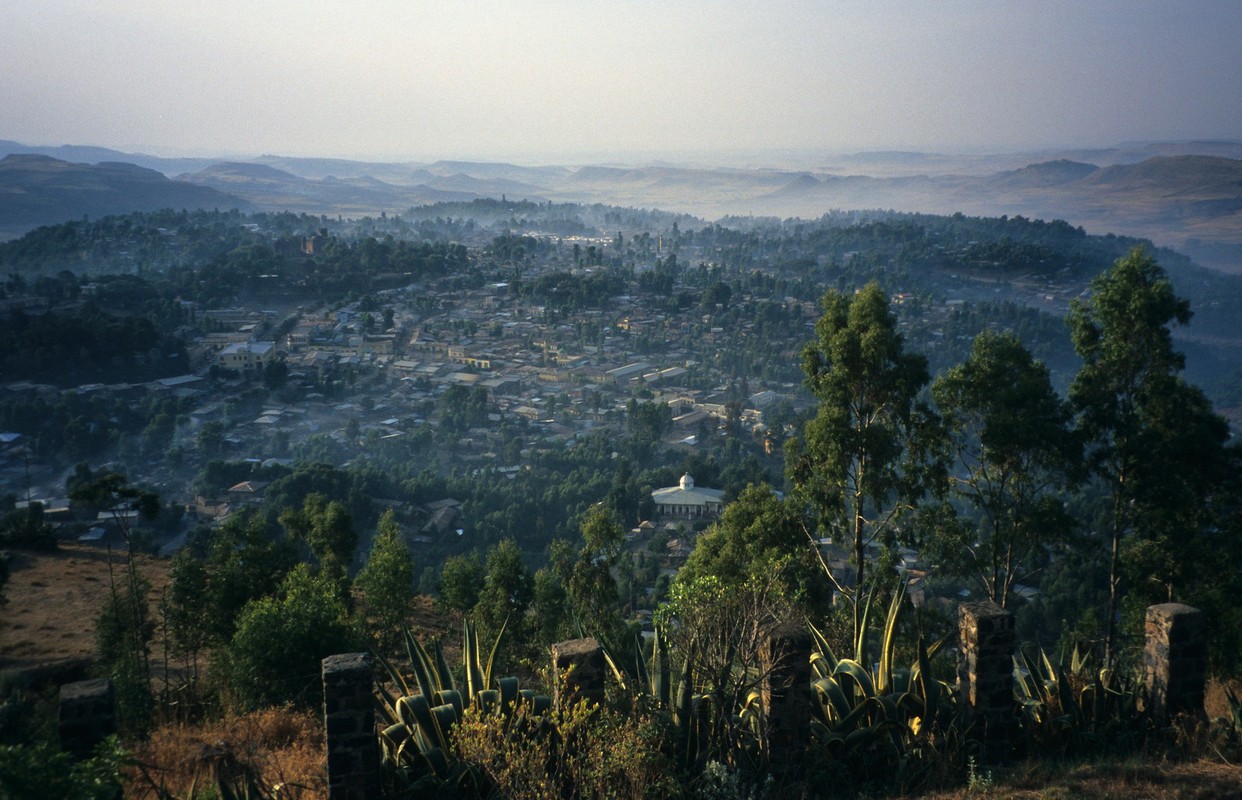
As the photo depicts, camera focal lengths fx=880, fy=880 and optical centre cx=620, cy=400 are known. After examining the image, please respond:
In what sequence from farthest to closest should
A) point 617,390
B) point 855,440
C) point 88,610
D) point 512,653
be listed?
point 617,390 → point 88,610 → point 512,653 → point 855,440

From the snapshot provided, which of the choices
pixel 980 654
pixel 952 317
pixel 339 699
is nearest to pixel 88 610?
pixel 339 699

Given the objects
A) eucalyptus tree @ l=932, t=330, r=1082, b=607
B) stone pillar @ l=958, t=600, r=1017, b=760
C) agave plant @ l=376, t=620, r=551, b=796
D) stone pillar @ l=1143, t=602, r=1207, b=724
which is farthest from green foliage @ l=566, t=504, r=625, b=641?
stone pillar @ l=1143, t=602, r=1207, b=724

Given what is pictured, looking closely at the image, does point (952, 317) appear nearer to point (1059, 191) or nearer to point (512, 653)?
point (512, 653)

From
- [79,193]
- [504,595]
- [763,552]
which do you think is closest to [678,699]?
[763,552]

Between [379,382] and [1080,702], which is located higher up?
[1080,702]

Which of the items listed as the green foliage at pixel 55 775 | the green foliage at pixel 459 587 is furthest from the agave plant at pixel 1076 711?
the green foliage at pixel 459 587

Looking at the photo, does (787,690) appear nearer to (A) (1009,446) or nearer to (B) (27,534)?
(A) (1009,446)

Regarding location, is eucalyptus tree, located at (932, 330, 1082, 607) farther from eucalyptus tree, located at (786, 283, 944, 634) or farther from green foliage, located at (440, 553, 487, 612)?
green foliage, located at (440, 553, 487, 612)

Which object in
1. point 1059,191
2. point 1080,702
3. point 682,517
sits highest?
point 1059,191
